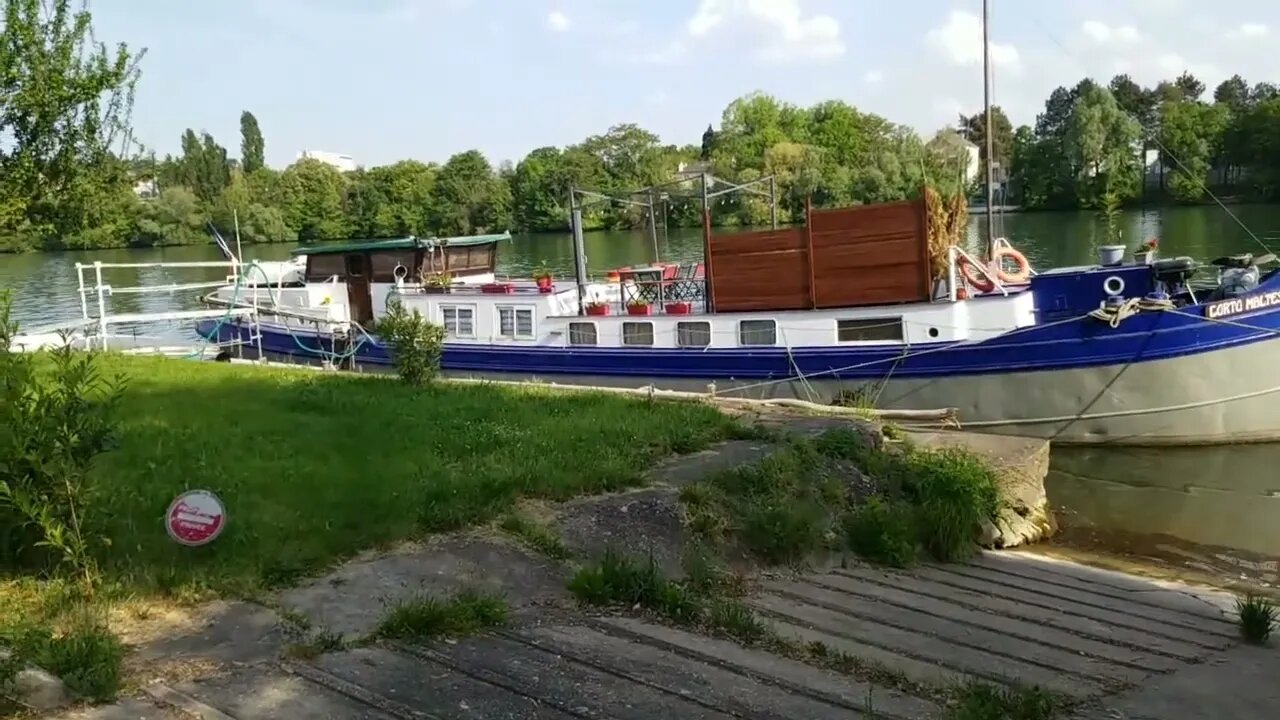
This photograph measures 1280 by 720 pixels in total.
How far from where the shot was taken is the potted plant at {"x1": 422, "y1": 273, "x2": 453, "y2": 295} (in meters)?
19.4

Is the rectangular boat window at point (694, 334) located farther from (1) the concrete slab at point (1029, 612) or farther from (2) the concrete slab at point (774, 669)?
(2) the concrete slab at point (774, 669)

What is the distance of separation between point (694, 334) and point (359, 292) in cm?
847

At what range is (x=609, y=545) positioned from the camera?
23.9 ft

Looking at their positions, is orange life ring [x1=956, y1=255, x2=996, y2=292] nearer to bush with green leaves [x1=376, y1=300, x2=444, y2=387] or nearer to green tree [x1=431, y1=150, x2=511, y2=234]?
bush with green leaves [x1=376, y1=300, x2=444, y2=387]

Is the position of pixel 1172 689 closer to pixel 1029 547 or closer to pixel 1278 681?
pixel 1278 681

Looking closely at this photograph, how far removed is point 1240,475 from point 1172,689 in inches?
422

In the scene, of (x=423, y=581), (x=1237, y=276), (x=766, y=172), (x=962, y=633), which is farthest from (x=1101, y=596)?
(x=766, y=172)

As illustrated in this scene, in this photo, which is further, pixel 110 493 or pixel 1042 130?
pixel 1042 130

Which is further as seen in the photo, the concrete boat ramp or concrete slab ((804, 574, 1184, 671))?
concrete slab ((804, 574, 1184, 671))

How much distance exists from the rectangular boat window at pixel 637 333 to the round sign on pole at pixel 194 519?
11.5m

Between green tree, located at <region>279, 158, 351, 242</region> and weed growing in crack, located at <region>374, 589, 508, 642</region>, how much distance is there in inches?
3503

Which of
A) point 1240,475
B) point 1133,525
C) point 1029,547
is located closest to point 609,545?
point 1029,547

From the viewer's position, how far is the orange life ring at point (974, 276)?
15555 mm

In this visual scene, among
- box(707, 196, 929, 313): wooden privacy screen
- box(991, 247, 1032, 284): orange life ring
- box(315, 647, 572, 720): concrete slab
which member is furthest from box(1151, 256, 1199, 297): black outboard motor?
box(315, 647, 572, 720): concrete slab
